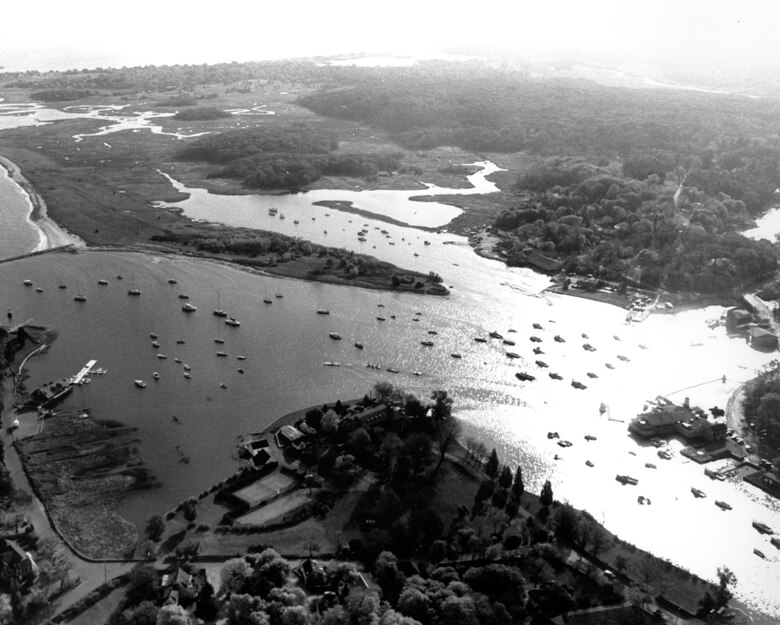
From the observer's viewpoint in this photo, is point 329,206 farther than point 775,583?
Yes

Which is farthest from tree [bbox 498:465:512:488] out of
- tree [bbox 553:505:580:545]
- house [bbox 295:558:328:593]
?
house [bbox 295:558:328:593]

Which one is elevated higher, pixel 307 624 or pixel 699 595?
pixel 307 624

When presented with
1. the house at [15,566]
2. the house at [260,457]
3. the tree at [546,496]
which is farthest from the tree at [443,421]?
the house at [15,566]

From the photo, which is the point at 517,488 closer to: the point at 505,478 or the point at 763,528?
the point at 505,478

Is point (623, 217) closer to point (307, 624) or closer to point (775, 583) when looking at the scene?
Answer: point (775, 583)

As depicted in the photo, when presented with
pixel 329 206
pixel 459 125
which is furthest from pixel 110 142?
pixel 459 125

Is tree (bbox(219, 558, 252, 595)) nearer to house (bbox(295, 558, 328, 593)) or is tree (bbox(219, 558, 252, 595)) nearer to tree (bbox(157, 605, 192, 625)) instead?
tree (bbox(157, 605, 192, 625))

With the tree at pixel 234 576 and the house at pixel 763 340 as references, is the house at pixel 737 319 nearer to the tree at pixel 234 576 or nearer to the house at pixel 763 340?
the house at pixel 763 340

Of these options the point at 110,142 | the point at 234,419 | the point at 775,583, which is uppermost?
the point at 110,142
